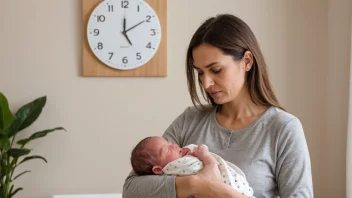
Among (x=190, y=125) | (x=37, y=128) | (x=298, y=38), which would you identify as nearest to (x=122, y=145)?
(x=37, y=128)

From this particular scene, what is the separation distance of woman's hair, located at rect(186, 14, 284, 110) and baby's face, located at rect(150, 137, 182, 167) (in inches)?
12.4

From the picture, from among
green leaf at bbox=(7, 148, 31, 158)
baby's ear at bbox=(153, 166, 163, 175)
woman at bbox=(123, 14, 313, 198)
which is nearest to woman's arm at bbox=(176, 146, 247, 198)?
woman at bbox=(123, 14, 313, 198)

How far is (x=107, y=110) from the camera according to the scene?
10.7 feet

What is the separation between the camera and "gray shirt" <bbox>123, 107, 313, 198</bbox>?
1.53 m

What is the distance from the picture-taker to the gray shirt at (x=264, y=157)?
5.03ft

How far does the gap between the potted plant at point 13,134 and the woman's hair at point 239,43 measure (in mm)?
1631

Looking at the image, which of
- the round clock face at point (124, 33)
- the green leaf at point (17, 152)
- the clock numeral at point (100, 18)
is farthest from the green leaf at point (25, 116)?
the clock numeral at point (100, 18)

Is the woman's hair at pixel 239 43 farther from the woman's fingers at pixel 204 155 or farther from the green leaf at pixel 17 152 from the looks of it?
the green leaf at pixel 17 152

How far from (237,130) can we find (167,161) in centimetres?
25

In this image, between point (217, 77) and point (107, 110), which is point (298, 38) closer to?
point (107, 110)

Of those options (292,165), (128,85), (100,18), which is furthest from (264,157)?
(100,18)

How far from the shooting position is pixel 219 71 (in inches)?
64.2

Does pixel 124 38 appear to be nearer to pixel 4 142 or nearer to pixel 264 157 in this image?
pixel 4 142

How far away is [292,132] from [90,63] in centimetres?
187
